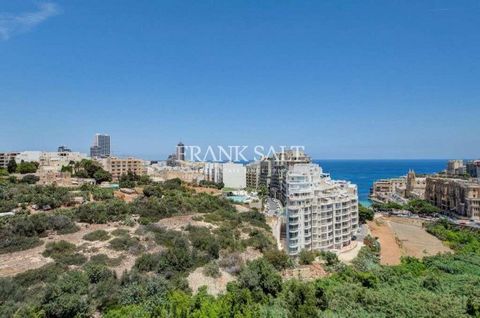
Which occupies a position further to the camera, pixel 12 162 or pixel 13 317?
pixel 12 162

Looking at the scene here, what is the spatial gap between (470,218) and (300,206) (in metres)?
24.6

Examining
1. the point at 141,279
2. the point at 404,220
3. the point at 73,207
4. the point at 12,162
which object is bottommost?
the point at 404,220

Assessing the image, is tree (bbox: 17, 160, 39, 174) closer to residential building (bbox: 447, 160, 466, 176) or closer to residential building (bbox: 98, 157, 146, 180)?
residential building (bbox: 98, 157, 146, 180)

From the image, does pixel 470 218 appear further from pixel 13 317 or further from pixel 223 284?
pixel 13 317

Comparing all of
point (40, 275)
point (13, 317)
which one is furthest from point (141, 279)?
point (13, 317)

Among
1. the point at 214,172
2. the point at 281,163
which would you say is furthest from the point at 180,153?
the point at 281,163

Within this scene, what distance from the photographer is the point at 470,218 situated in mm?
35062

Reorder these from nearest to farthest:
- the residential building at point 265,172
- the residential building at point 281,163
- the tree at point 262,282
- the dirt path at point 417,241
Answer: the tree at point 262,282 → the dirt path at point 417,241 → the residential building at point 281,163 → the residential building at point 265,172

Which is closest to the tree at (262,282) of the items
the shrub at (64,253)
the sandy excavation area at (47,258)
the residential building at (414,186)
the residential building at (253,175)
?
the sandy excavation area at (47,258)

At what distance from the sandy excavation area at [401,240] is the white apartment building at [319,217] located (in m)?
3.12

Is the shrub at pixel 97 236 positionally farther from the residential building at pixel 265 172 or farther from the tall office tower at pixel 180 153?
the tall office tower at pixel 180 153

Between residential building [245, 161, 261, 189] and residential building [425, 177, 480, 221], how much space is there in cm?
2473

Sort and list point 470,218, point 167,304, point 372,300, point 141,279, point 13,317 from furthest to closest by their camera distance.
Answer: point 470,218, point 141,279, point 372,300, point 167,304, point 13,317

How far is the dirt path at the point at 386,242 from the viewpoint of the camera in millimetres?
22734
